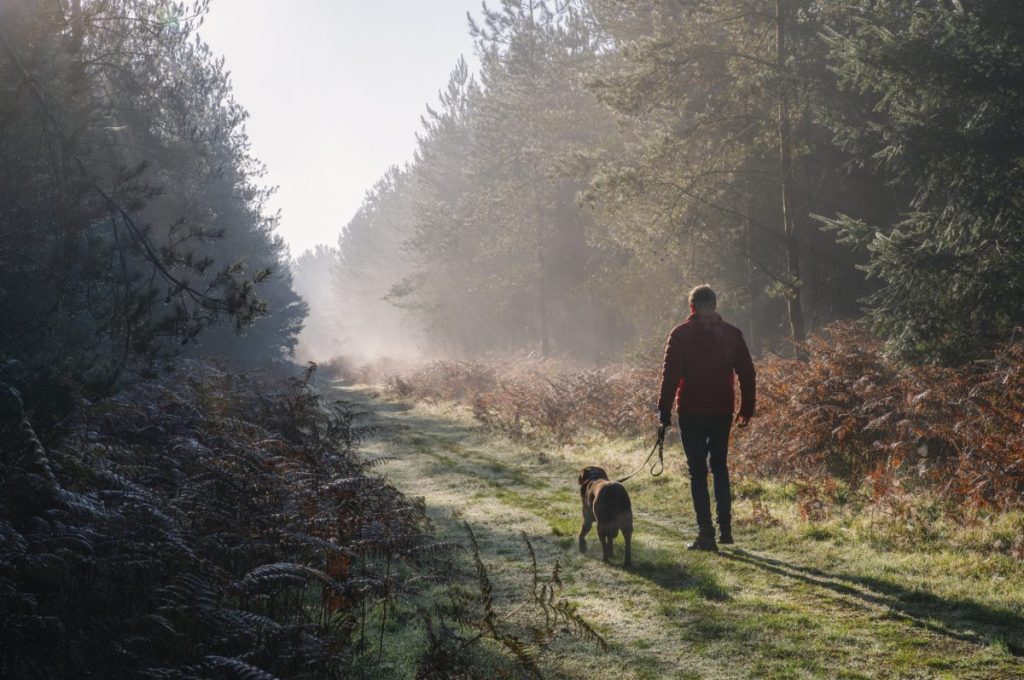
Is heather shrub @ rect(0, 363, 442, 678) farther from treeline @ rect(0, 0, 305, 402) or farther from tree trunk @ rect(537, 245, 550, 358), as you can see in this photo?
tree trunk @ rect(537, 245, 550, 358)

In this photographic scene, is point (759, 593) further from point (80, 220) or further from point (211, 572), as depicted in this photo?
point (80, 220)

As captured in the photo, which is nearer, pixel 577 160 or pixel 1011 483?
pixel 1011 483

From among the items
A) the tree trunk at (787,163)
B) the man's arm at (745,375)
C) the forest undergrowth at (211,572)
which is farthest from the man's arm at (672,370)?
the tree trunk at (787,163)

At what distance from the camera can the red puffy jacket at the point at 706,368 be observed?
7406 mm

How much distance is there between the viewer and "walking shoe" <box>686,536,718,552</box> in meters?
7.45

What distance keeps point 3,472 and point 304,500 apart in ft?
6.40

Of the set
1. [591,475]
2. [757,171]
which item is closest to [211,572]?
[591,475]

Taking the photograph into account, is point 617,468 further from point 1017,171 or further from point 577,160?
point 577,160

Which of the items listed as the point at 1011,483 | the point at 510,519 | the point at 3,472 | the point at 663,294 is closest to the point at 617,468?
the point at 510,519

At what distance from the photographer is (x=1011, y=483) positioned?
718cm

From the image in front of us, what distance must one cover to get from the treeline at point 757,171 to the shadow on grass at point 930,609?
180 inches

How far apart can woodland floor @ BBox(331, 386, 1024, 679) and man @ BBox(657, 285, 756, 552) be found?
0.59 metres

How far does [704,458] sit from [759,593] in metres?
1.75

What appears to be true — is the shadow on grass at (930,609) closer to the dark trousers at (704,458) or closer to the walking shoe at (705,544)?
the walking shoe at (705,544)
